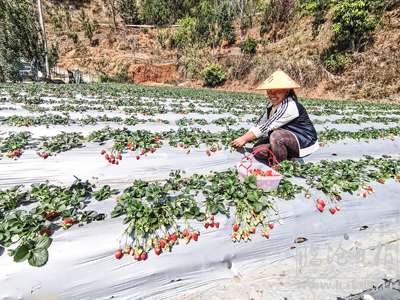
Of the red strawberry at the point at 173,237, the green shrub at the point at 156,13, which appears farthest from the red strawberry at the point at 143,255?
the green shrub at the point at 156,13

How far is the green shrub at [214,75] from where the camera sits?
2406 centimetres

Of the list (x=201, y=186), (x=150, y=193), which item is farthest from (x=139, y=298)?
(x=201, y=186)

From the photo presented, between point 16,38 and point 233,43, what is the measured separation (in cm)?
2071

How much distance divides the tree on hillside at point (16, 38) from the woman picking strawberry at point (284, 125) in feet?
64.5

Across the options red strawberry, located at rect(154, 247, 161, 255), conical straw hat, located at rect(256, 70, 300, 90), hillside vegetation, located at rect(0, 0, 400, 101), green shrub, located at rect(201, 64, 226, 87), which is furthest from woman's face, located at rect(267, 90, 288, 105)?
green shrub, located at rect(201, 64, 226, 87)

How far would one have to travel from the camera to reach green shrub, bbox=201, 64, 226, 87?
24062 mm

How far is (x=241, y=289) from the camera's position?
1974 millimetres

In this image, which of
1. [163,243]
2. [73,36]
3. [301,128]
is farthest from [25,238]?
[73,36]

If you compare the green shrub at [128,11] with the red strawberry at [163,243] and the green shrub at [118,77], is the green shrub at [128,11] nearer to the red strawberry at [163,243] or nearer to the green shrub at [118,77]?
the green shrub at [118,77]

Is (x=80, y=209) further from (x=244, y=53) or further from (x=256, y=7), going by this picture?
(x=256, y=7)

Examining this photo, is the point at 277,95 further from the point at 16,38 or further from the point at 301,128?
the point at 16,38

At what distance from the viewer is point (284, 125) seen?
3.32 metres

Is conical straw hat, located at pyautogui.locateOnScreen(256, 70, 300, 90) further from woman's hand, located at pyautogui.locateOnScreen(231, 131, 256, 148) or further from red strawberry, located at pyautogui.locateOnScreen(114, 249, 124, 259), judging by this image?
red strawberry, located at pyautogui.locateOnScreen(114, 249, 124, 259)

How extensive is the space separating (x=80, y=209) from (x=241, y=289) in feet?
4.58
